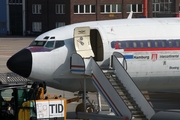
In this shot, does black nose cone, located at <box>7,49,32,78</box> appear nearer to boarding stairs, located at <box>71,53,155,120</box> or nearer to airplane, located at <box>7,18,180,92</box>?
airplane, located at <box>7,18,180,92</box>

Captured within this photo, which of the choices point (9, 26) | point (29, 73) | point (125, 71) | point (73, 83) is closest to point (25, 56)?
point (29, 73)

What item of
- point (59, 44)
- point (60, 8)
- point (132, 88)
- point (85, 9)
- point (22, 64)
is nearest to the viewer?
point (132, 88)

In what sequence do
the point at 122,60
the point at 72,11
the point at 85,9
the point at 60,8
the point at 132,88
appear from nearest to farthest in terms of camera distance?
the point at 132,88 < the point at 122,60 < the point at 72,11 < the point at 85,9 < the point at 60,8

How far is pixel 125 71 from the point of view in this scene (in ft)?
84.5

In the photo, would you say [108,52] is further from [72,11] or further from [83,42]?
[72,11]

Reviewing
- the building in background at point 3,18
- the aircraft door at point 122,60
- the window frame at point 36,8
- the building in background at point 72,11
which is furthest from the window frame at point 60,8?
the aircraft door at point 122,60

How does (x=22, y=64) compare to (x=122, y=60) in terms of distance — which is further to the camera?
(x=122, y=60)

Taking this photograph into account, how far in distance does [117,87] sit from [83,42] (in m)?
2.97

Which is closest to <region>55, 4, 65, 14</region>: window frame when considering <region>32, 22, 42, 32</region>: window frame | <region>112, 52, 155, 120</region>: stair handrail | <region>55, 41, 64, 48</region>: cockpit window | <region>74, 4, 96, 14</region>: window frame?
<region>74, 4, 96, 14</region>: window frame

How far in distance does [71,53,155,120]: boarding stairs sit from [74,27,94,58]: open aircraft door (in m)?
0.69

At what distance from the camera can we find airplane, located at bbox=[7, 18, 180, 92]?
90.1 ft

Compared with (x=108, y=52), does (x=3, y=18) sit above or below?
below

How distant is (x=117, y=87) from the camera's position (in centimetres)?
2620

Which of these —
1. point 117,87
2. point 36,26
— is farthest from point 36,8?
point 117,87
